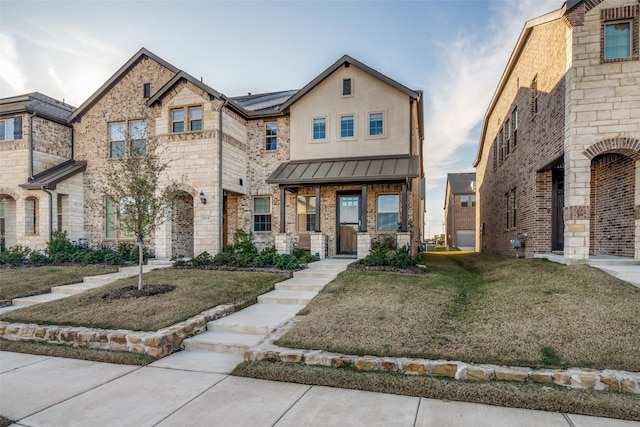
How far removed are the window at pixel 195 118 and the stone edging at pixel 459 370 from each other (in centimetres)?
1093

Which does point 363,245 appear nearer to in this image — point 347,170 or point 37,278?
point 347,170

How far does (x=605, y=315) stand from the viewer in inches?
219

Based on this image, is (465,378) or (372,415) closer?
(372,415)

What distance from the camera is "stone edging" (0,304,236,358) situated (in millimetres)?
5398

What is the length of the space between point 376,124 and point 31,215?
1511 cm

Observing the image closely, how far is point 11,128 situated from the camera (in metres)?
15.2

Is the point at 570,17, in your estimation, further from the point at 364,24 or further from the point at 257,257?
the point at 257,257

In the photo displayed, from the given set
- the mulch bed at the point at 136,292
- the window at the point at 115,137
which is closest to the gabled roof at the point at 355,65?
the window at the point at 115,137

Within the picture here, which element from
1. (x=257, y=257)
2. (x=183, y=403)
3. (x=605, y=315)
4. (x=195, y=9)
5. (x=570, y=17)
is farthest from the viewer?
(x=257, y=257)

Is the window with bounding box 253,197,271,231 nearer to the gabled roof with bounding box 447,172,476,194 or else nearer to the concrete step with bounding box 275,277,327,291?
the concrete step with bounding box 275,277,327,291

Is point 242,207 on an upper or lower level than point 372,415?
upper

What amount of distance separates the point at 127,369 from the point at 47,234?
12.8m

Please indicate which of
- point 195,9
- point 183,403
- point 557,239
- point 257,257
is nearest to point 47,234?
point 257,257

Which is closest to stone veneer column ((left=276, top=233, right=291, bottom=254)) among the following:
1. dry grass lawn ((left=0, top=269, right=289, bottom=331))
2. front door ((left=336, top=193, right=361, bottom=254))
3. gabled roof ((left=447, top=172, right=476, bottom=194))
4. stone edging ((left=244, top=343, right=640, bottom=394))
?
front door ((left=336, top=193, right=361, bottom=254))
